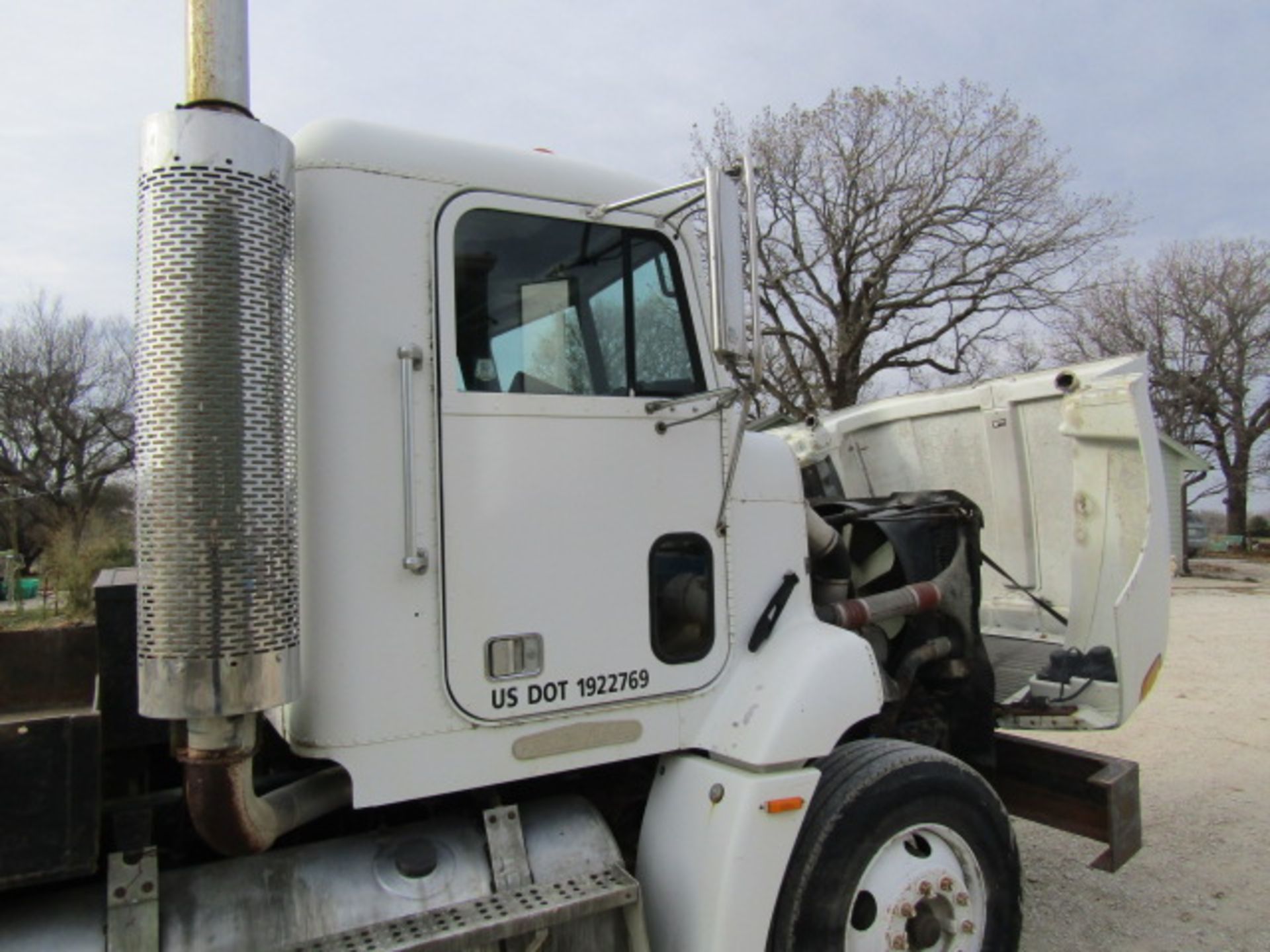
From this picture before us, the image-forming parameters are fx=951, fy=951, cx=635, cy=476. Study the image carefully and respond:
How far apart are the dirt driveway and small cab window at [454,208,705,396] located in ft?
10.2

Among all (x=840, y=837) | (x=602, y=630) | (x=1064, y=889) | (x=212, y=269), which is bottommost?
(x=1064, y=889)

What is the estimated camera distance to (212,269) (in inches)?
85.7

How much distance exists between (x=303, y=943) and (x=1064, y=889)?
385 centimetres

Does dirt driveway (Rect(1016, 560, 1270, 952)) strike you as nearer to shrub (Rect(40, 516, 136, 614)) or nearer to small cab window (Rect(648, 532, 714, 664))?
small cab window (Rect(648, 532, 714, 664))

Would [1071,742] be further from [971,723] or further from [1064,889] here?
[971,723]

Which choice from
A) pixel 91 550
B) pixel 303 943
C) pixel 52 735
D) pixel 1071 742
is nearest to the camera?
pixel 52 735

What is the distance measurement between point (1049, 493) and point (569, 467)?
2824mm

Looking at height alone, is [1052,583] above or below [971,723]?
above

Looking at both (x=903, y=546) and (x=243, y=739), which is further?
(x=903, y=546)

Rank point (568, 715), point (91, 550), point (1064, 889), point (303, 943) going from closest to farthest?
point (303, 943) → point (568, 715) → point (1064, 889) → point (91, 550)

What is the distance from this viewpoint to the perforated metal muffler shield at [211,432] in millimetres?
→ 2115

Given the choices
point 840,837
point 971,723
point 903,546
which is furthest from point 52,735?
point 971,723

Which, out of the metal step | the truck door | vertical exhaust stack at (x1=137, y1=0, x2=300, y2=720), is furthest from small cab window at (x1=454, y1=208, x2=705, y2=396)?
the metal step

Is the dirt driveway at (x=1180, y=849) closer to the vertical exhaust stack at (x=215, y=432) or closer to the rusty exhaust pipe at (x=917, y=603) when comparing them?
the rusty exhaust pipe at (x=917, y=603)
